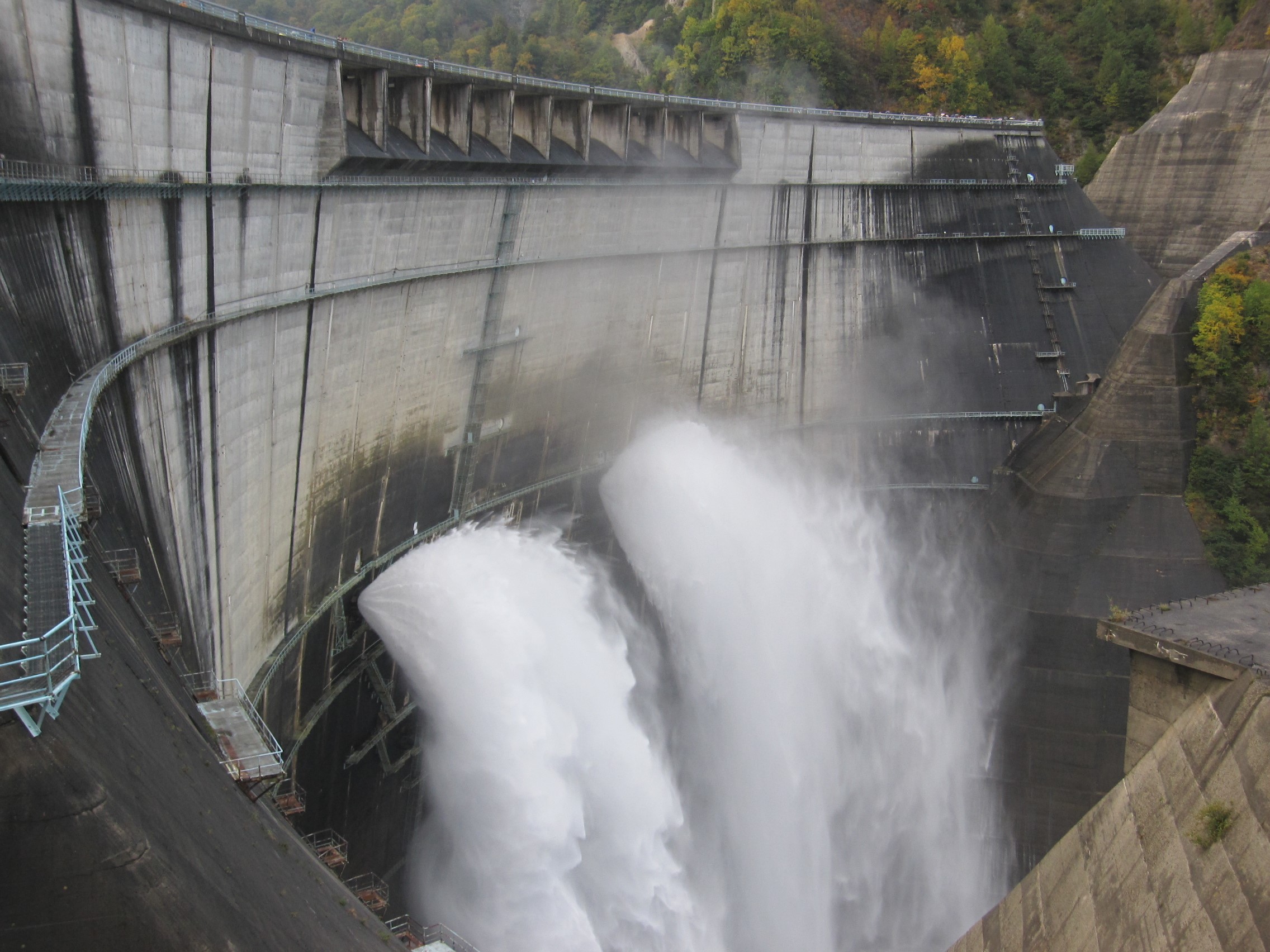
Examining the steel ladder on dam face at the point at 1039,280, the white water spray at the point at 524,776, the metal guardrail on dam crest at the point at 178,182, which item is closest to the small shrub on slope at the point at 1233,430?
the steel ladder on dam face at the point at 1039,280

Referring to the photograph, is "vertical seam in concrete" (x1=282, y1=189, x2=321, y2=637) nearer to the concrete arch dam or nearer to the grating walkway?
the concrete arch dam

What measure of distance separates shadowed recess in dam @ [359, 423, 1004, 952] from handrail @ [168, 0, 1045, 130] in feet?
24.8

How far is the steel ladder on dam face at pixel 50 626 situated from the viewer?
5492mm

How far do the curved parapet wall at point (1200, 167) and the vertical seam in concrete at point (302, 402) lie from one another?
27.0m

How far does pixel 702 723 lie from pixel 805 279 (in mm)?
12144

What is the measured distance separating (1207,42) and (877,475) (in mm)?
22860

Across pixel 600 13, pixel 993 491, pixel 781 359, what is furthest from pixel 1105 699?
pixel 600 13

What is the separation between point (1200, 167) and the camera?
109ft

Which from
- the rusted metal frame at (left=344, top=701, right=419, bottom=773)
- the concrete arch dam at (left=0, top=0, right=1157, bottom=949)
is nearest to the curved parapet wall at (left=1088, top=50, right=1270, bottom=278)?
the concrete arch dam at (left=0, top=0, right=1157, bottom=949)

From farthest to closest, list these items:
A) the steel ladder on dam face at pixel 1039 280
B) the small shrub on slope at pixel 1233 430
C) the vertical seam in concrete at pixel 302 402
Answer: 1. the steel ladder on dam face at pixel 1039 280
2. the small shrub on slope at pixel 1233 430
3. the vertical seam in concrete at pixel 302 402

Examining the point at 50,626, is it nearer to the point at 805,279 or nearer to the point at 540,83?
the point at 540,83

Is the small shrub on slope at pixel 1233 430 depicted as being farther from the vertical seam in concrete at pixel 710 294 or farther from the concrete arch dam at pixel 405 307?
the vertical seam in concrete at pixel 710 294

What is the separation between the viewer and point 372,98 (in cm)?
1644

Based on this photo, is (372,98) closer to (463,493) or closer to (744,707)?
(463,493)
